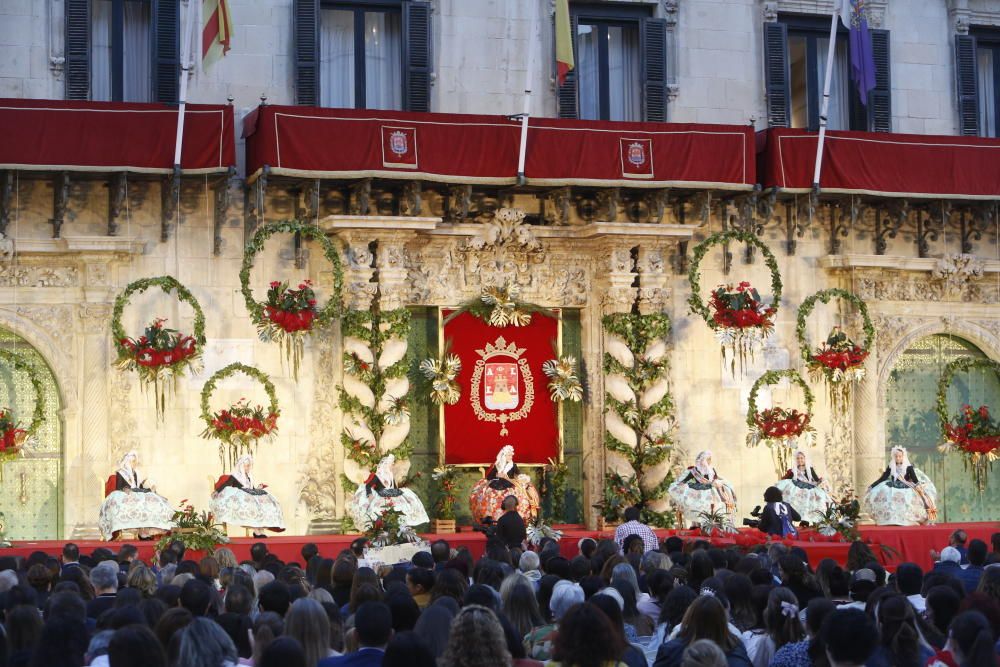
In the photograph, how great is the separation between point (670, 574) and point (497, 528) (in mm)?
8912

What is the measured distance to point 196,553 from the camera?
2119 centimetres

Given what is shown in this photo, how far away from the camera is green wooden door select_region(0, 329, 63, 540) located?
24.7 metres

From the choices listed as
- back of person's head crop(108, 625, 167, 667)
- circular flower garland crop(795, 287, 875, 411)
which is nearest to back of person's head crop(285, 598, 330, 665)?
back of person's head crop(108, 625, 167, 667)

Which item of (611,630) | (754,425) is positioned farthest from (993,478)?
(611,630)

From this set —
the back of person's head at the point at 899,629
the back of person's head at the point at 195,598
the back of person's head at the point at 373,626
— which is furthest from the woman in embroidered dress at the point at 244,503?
the back of person's head at the point at 899,629

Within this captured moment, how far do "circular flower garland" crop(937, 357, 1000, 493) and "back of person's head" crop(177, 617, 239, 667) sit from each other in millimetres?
21239

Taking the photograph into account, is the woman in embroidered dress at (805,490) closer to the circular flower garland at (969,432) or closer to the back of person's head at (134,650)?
the circular flower garland at (969,432)

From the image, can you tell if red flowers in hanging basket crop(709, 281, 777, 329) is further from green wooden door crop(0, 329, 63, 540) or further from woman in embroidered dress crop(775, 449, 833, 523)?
green wooden door crop(0, 329, 63, 540)

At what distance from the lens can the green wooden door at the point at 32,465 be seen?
2466 cm

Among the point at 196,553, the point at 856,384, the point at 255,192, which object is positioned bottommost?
the point at 196,553

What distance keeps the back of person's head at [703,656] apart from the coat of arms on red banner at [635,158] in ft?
58.2

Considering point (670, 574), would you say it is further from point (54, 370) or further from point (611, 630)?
point (54, 370)

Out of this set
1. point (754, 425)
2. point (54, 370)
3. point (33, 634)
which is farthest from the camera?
point (754, 425)

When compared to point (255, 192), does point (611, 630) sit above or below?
below
